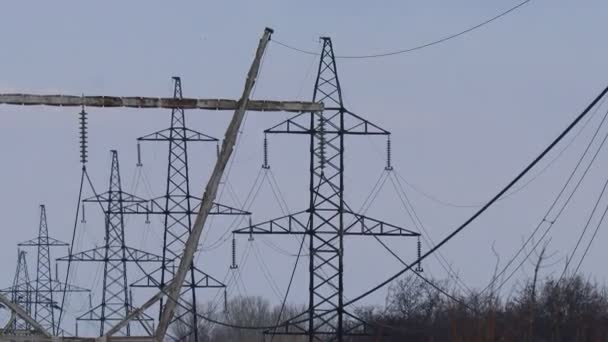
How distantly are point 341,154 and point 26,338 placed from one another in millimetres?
8121

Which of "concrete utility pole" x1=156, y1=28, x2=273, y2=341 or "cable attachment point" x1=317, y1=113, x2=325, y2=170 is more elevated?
"cable attachment point" x1=317, y1=113, x2=325, y2=170

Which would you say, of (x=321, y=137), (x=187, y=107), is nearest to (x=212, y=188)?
(x=187, y=107)

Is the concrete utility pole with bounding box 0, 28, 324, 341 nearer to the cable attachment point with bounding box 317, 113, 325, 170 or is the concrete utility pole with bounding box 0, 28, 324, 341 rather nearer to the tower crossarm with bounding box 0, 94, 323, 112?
the tower crossarm with bounding box 0, 94, 323, 112

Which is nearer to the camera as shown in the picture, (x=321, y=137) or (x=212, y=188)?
(x=212, y=188)

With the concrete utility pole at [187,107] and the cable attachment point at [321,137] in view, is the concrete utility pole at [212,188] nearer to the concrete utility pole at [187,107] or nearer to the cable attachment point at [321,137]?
the concrete utility pole at [187,107]

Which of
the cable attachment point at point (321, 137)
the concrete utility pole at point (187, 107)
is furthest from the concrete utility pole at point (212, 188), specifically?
the cable attachment point at point (321, 137)

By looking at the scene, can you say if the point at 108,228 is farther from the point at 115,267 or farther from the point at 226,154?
the point at 226,154

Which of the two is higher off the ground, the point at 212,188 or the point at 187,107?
the point at 187,107

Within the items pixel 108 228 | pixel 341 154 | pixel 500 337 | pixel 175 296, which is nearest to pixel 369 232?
pixel 341 154

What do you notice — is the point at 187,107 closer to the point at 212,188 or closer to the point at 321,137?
the point at 212,188

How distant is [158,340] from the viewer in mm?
28047

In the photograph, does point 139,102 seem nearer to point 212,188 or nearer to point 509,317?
point 212,188

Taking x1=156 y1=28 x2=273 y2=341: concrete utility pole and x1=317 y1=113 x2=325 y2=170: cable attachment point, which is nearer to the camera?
x1=156 y1=28 x2=273 y2=341: concrete utility pole

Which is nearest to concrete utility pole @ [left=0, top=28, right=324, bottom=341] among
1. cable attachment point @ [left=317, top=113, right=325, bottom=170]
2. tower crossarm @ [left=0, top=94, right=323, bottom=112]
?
tower crossarm @ [left=0, top=94, right=323, bottom=112]
